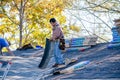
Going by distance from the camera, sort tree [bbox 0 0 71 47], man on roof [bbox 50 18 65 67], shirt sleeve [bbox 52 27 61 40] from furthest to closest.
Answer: tree [bbox 0 0 71 47] < shirt sleeve [bbox 52 27 61 40] < man on roof [bbox 50 18 65 67]

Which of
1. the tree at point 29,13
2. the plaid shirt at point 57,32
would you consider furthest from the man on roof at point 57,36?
the tree at point 29,13

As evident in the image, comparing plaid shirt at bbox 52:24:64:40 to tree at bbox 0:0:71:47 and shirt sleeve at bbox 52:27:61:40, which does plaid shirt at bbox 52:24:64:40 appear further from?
tree at bbox 0:0:71:47

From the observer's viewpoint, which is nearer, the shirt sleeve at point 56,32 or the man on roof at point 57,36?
the man on roof at point 57,36

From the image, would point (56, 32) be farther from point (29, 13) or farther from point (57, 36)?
point (29, 13)

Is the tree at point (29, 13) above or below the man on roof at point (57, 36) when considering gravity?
above

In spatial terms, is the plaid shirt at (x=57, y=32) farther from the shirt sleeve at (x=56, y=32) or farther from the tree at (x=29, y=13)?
the tree at (x=29, y=13)

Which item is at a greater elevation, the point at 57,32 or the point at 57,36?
the point at 57,32

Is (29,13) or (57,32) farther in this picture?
(29,13)

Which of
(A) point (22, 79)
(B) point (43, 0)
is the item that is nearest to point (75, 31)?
(B) point (43, 0)

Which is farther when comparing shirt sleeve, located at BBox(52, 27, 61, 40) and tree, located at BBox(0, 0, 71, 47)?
tree, located at BBox(0, 0, 71, 47)

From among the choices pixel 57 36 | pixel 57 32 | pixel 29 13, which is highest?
pixel 29 13

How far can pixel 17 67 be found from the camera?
12.0 meters

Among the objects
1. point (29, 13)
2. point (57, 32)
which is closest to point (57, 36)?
point (57, 32)

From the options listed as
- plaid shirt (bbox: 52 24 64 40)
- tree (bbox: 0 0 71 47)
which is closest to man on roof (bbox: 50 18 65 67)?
plaid shirt (bbox: 52 24 64 40)
